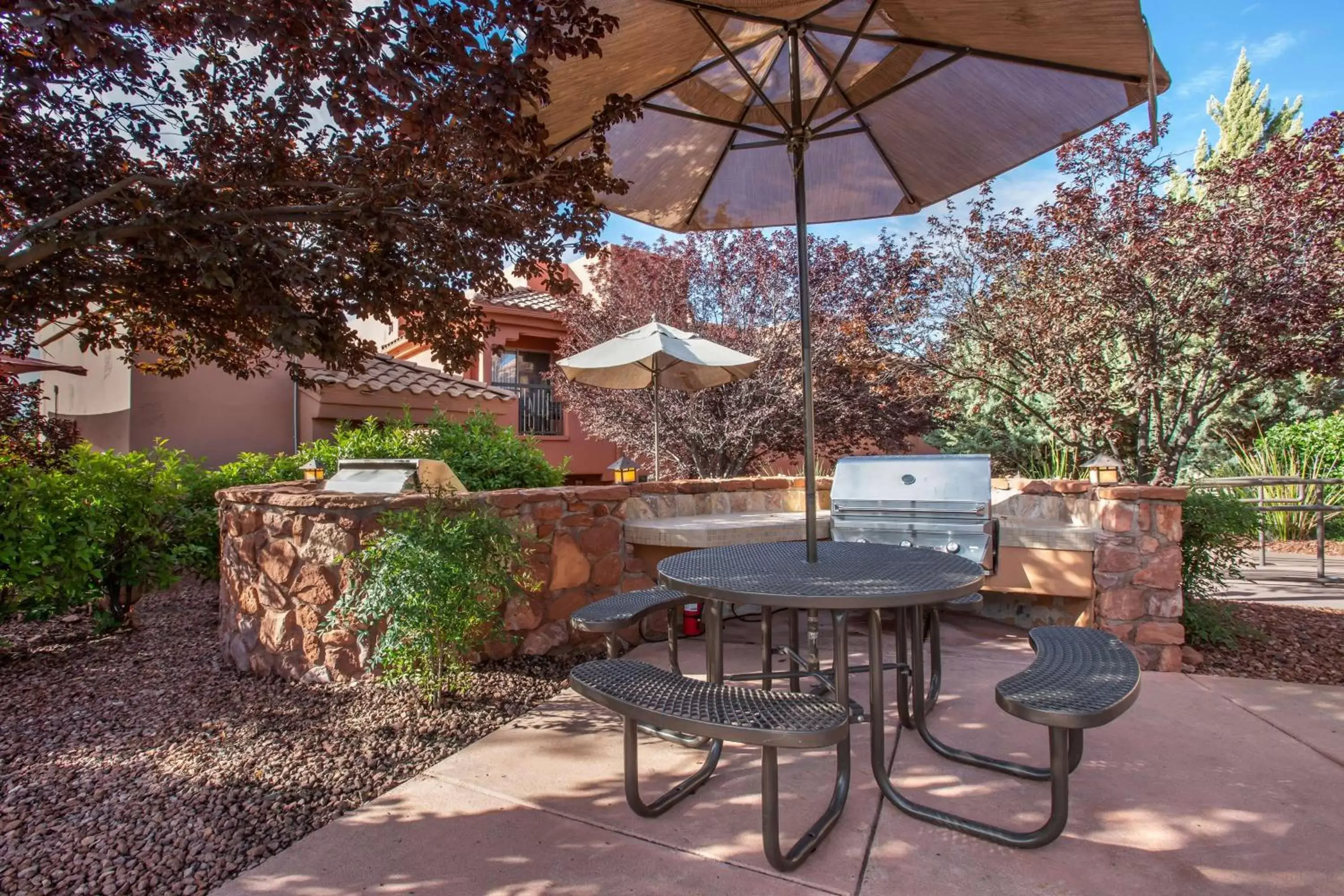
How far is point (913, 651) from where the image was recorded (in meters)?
2.79

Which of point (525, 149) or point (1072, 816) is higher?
point (525, 149)

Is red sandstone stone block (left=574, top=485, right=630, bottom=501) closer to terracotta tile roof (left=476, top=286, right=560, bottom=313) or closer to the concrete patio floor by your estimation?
the concrete patio floor

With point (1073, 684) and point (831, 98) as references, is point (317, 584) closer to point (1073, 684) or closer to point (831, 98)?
point (1073, 684)

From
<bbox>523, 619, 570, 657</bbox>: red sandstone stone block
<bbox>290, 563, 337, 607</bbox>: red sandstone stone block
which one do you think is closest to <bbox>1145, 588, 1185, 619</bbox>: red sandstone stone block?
<bbox>523, 619, 570, 657</bbox>: red sandstone stone block

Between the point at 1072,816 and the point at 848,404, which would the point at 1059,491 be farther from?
the point at 848,404

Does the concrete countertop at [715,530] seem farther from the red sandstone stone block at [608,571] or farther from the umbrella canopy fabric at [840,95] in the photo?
the umbrella canopy fabric at [840,95]

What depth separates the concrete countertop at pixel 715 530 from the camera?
164 inches

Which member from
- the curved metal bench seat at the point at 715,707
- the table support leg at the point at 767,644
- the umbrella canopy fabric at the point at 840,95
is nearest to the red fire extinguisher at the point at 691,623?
the table support leg at the point at 767,644

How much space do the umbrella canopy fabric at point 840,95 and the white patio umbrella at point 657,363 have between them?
135cm

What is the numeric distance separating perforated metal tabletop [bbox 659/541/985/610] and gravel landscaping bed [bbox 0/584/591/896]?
4.49ft

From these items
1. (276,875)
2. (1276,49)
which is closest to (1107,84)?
(276,875)

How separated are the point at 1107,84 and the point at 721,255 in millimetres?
7566

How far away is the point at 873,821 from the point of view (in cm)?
220

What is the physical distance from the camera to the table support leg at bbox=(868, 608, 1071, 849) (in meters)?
1.93
